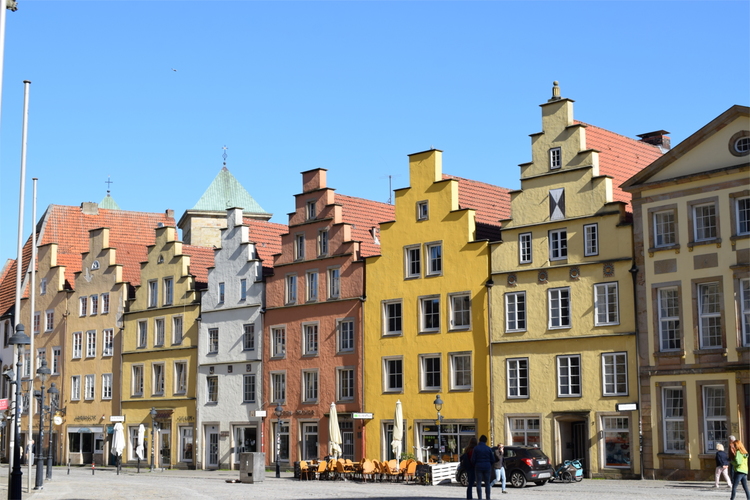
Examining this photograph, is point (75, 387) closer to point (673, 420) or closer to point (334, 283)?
point (334, 283)

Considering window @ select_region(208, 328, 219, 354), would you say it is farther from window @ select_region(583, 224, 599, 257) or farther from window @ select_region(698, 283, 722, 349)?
window @ select_region(698, 283, 722, 349)

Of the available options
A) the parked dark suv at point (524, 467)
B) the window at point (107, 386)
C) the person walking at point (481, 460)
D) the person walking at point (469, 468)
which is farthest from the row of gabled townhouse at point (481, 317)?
the person walking at point (481, 460)

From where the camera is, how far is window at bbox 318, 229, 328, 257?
2250 inches

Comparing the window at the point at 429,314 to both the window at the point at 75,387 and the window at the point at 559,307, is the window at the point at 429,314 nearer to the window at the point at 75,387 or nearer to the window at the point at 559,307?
the window at the point at 559,307

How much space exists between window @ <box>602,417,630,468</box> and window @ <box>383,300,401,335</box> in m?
12.2

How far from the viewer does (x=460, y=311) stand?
167 feet

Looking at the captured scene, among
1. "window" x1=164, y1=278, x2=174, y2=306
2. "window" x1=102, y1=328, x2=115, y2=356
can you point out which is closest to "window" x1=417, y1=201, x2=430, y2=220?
"window" x1=164, y1=278, x2=174, y2=306

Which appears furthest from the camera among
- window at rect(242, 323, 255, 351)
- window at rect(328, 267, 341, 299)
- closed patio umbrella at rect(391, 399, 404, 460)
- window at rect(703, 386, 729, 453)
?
window at rect(242, 323, 255, 351)

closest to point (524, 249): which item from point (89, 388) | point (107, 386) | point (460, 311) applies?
point (460, 311)

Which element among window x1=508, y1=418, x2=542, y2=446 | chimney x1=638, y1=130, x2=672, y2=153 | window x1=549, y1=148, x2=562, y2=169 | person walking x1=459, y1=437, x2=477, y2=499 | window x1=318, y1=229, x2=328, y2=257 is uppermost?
chimney x1=638, y1=130, x2=672, y2=153

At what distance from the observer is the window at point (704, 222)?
42.7 metres

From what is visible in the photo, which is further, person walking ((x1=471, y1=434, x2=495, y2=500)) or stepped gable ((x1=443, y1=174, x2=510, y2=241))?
stepped gable ((x1=443, y1=174, x2=510, y2=241))

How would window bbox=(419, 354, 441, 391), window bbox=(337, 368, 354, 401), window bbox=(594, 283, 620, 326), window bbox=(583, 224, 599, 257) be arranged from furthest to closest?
window bbox=(337, 368, 354, 401), window bbox=(419, 354, 441, 391), window bbox=(583, 224, 599, 257), window bbox=(594, 283, 620, 326)

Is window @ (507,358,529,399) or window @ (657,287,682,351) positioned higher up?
window @ (657,287,682,351)
